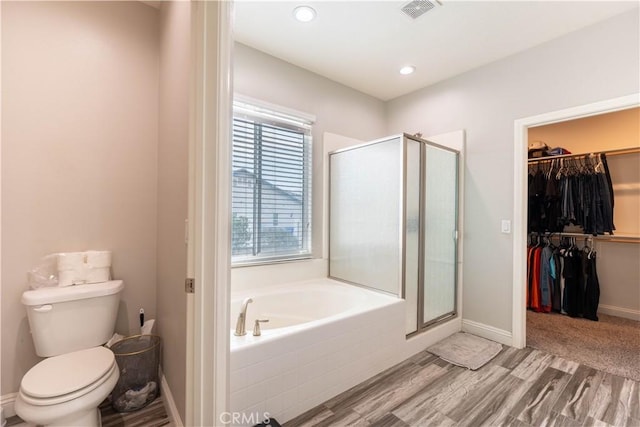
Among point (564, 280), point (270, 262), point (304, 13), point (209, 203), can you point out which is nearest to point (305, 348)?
point (270, 262)

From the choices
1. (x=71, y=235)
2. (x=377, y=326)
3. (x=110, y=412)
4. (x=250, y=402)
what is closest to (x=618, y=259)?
(x=377, y=326)

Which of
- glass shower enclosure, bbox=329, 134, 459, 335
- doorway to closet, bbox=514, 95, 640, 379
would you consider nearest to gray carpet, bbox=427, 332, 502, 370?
glass shower enclosure, bbox=329, 134, 459, 335

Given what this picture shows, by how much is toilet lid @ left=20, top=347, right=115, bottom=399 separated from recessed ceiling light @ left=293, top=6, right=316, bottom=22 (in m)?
2.48

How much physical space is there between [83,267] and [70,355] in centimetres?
50

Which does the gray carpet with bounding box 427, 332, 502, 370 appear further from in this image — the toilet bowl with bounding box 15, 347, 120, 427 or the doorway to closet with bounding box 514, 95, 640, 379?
the toilet bowl with bounding box 15, 347, 120, 427

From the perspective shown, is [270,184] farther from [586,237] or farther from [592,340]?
A: [586,237]

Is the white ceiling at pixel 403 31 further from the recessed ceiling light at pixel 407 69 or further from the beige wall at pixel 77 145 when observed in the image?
the beige wall at pixel 77 145

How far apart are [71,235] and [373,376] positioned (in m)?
2.26

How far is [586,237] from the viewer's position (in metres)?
3.38

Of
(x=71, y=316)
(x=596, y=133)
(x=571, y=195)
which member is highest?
(x=596, y=133)

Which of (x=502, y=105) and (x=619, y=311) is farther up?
(x=502, y=105)

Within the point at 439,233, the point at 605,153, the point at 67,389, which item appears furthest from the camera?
the point at 605,153

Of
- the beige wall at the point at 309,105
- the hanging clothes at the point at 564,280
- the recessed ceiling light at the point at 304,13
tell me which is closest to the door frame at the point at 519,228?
the hanging clothes at the point at 564,280

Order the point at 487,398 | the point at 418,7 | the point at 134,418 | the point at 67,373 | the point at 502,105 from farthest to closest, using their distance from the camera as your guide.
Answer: the point at 502,105 → the point at 418,7 → the point at 487,398 → the point at 134,418 → the point at 67,373
